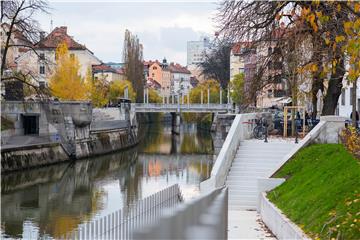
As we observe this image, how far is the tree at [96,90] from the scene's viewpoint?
6712 cm

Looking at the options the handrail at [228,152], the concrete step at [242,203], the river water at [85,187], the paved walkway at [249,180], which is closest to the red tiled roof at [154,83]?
the river water at [85,187]

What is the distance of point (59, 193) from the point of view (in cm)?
3120

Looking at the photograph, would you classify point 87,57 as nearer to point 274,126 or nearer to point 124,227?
point 274,126

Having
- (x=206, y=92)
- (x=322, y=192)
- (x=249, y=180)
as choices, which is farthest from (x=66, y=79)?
(x=322, y=192)

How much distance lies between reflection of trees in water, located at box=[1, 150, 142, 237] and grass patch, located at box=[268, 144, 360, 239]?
27.6 ft

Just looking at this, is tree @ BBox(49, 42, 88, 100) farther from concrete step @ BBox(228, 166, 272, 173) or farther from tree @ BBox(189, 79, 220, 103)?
concrete step @ BBox(228, 166, 272, 173)

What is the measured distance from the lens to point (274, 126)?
2941 cm

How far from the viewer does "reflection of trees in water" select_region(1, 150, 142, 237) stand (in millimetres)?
23141

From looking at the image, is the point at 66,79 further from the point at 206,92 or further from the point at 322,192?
the point at 322,192

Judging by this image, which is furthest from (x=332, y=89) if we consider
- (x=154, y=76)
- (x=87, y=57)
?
(x=154, y=76)

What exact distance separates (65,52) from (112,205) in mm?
37279

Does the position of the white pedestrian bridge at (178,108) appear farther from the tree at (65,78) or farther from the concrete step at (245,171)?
the concrete step at (245,171)

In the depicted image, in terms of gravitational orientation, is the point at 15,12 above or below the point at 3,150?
above

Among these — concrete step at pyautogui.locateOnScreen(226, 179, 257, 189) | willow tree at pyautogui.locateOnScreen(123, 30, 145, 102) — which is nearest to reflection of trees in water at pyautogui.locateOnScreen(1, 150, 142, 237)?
concrete step at pyautogui.locateOnScreen(226, 179, 257, 189)
